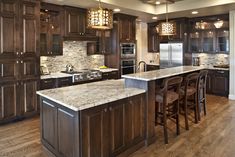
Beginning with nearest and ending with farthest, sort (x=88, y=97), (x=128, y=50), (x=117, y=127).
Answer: (x=88, y=97)
(x=117, y=127)
(x=128, y=50)

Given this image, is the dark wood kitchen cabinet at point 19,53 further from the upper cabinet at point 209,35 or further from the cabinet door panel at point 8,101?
the upper cabinet at point 209,35

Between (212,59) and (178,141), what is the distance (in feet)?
16.6

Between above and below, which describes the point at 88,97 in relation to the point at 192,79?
below

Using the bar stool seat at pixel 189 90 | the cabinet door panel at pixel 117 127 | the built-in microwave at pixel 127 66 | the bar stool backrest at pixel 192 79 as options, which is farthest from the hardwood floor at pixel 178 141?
the built-in microwave at pixel 127 66

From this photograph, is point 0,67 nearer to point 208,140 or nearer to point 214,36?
point 208,140

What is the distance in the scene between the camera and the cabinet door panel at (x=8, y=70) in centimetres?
436

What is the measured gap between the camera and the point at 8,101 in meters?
4.49

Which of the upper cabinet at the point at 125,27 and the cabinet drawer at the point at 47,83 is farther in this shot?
the upper cabinet at the point at 125,27

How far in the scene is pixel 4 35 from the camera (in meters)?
4.36

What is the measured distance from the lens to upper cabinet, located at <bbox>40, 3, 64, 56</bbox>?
17.2 feet

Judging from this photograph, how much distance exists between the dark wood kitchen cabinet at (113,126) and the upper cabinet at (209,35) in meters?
5.18

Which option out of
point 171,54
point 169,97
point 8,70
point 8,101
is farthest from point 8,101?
point 171,54

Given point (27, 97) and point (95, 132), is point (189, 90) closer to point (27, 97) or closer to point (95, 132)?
point (95, 132)

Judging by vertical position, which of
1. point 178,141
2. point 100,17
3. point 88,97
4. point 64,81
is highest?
point 100,17
